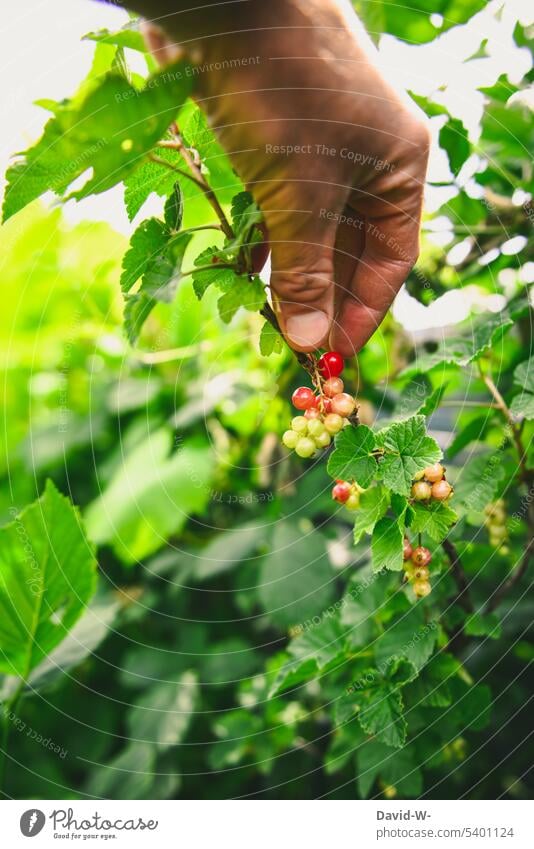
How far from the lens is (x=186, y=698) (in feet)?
3.88

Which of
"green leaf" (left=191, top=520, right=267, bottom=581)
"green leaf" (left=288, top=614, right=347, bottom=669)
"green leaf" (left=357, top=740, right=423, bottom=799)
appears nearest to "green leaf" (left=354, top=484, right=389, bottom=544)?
"green leaf" (left=288, top=614, right=347, bottom=669)

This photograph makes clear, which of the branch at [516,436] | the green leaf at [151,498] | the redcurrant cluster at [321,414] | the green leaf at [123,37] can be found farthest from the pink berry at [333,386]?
the green leaf at [151,498]

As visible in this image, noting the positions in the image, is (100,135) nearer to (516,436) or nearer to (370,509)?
(370,509)

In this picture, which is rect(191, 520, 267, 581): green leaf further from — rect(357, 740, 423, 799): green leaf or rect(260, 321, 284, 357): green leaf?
rect(260, 321, 284, 357): green leaf

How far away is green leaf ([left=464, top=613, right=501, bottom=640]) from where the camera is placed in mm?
710

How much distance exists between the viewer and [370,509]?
58 cm

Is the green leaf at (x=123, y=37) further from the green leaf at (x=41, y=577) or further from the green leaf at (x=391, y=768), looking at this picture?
the green leaf at (x=391, y=768)

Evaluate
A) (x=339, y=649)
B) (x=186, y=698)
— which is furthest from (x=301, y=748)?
(x=339, y=649)

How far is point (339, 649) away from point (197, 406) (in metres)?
0.65

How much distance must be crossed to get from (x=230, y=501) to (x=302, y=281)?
0.87 m

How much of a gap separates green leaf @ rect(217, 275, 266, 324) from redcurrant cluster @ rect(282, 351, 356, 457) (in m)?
0.07

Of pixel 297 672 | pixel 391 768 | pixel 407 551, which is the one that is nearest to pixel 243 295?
pixel 407 551
